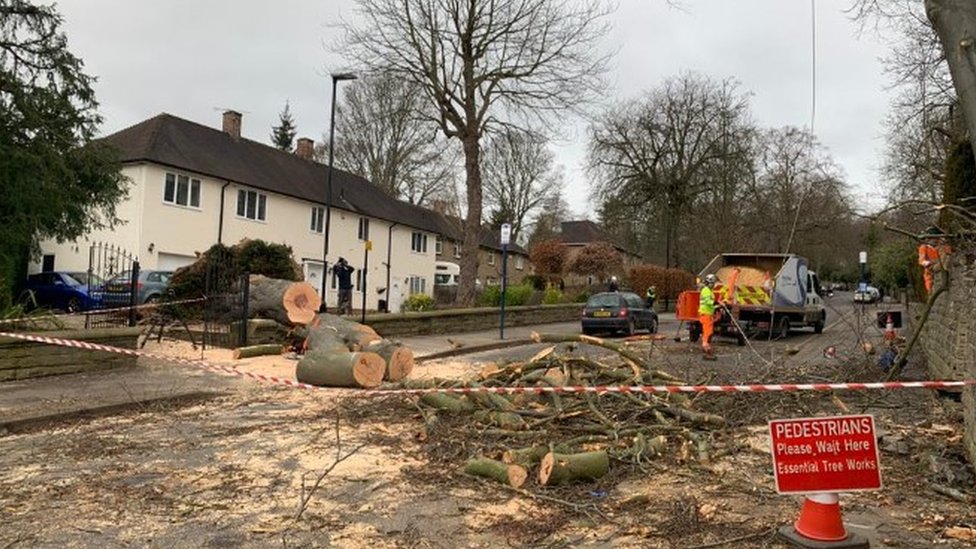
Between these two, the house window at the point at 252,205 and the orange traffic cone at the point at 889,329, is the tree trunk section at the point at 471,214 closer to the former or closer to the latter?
the house window at the point at 252,205

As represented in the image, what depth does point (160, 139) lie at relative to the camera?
29.5 metres

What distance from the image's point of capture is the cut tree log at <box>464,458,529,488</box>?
220 inches

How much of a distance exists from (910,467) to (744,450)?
1336mm

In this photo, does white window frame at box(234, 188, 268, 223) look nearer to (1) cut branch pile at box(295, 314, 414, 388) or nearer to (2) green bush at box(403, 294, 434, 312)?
(2) green bush at box(403, 294, 434, 312)

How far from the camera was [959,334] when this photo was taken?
754cm

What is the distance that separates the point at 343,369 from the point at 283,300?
13.4 ft

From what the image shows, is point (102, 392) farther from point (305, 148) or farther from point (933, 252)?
point (305, 148)

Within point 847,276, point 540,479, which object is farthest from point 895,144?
point 847,276

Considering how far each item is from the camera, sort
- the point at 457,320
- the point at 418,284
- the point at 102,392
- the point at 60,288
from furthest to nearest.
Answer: the point at 418,284 < the point at 60,288 < the point at 457,320 < the point at 102,392

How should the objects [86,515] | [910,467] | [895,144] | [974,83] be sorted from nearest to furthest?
[974,83] < [86,515] < [910,467] < [895,144]

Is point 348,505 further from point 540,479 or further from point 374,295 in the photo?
point 374,295

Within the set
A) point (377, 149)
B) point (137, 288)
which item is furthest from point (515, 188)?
point (137, 288)

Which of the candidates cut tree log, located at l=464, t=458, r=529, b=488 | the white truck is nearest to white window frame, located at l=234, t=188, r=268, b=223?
the white truck

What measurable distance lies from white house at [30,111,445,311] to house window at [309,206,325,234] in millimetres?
51
